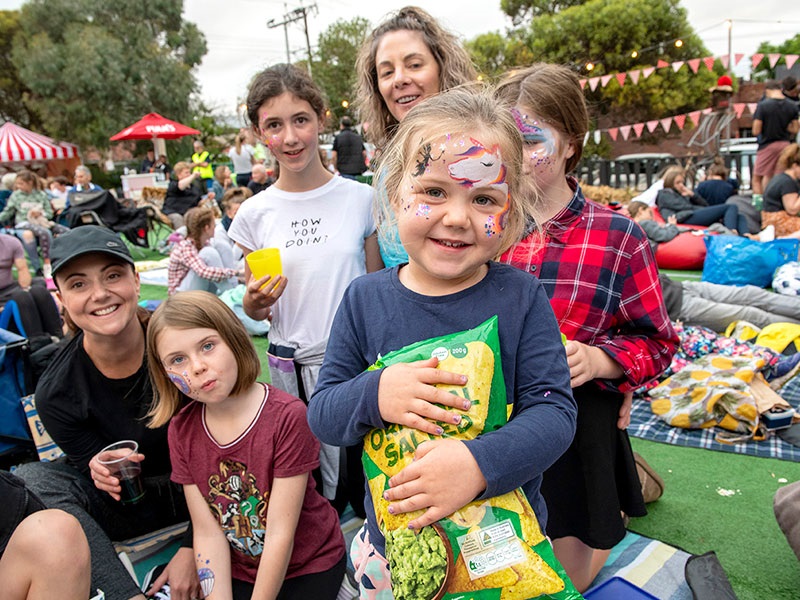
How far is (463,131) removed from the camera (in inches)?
49.7

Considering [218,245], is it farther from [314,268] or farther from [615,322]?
[615,322]

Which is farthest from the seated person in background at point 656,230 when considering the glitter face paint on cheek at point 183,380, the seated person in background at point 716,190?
the glitter face paint on cheek at point 183,380

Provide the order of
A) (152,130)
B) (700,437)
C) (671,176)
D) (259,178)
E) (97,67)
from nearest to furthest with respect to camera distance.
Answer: (700,437), (671,176), (259,178), (152,130), (97,67)

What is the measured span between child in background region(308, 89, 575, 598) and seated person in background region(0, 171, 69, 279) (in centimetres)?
1028

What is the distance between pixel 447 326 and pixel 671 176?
30.1ft

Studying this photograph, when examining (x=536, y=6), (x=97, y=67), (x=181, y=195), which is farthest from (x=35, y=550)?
(x=536, y=6)

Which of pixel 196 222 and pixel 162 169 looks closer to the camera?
pixel 196 222

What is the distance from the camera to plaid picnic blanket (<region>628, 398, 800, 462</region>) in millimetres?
3365

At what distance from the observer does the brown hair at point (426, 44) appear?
223cm

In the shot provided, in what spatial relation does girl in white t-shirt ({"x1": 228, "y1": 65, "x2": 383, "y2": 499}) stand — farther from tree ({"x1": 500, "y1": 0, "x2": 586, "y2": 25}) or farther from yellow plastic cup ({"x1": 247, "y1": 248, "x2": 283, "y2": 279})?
tree ({"x1": 500, "y1": 0, "x2": 586, "y2": 25})

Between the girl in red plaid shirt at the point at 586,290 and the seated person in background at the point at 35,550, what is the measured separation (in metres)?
1.55

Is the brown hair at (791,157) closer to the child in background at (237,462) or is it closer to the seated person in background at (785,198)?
the seated person in background at (785,198)

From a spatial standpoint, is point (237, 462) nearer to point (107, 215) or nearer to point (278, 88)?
point (278, 88)

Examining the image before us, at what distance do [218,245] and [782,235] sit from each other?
722cm
